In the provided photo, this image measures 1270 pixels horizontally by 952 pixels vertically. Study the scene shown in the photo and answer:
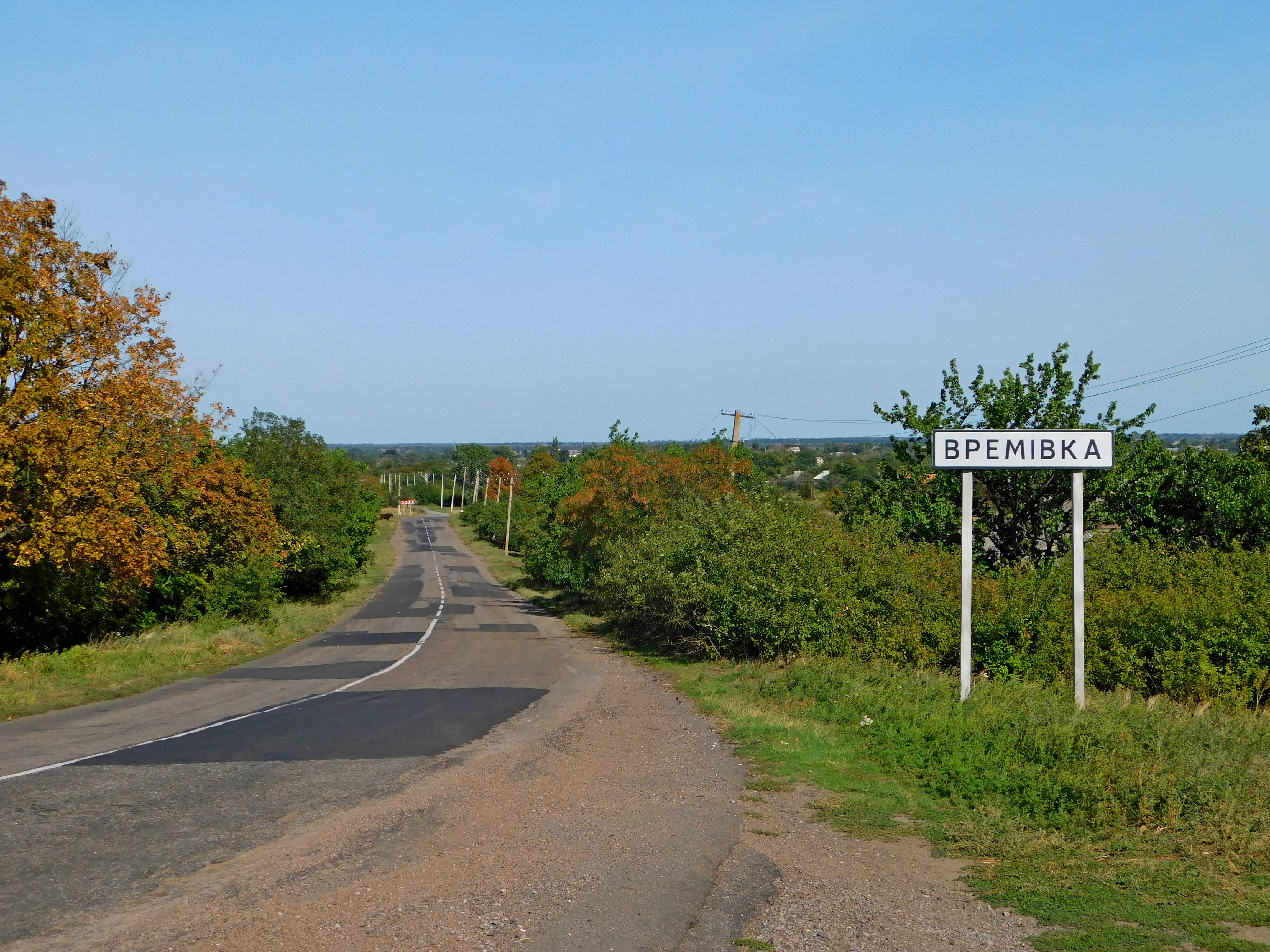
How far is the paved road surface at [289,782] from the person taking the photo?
6.38 metres

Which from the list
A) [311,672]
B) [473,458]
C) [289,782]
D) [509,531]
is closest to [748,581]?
[311,672]

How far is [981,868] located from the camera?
7.18m

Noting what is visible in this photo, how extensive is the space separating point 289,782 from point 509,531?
73.6m

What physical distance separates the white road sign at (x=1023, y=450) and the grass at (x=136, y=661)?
14.0 m

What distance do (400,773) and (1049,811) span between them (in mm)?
6109

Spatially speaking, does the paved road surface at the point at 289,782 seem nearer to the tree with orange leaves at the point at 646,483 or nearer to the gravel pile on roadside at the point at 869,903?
the gravel pile on roadside at the point at 869,903

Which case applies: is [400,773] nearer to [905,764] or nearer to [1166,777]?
[905,764]

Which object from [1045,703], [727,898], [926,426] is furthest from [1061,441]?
[926,426]

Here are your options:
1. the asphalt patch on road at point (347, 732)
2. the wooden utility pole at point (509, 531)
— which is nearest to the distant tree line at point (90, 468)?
the asphalt patch on road at point (347, 732)

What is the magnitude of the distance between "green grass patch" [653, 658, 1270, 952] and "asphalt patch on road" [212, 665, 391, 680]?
10290mm

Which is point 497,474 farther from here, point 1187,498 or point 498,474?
point 1187,498

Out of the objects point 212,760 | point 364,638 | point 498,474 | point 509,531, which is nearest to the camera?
point 212,760

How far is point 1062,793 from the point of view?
856 centimetres

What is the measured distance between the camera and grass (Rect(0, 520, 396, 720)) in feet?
55.1
